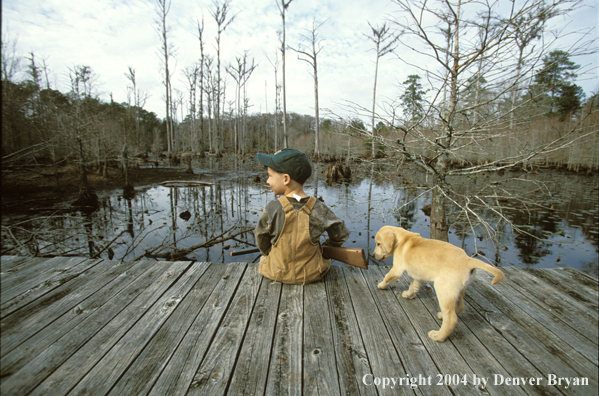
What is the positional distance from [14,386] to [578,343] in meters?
2.60

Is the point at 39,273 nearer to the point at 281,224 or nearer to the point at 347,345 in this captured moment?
the point at 281,224

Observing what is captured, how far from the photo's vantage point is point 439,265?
5.53 feet

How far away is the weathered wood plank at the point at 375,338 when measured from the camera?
143 centimetres

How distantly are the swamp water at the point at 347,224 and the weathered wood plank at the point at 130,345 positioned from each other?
206 centimetres

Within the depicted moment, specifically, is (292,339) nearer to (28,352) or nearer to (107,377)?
(107,377)

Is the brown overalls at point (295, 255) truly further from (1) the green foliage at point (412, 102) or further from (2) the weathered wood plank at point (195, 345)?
(1) the green foliage at point (412, 102)

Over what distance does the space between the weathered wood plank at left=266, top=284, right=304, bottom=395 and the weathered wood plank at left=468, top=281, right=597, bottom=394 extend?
122 cm

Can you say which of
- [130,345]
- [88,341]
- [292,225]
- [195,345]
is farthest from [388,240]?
[88,341]

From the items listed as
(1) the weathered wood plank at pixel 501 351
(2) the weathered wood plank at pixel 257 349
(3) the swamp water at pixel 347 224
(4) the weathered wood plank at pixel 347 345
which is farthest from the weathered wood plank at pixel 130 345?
(3) the swamp water at pixel 347 224

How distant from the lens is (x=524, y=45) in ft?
8.96

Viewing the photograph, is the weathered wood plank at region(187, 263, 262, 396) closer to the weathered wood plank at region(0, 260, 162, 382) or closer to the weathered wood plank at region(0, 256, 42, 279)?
the weathered wood plank at region(0, 260, 162, 382)

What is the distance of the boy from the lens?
6.95ft

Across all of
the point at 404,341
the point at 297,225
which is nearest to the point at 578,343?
the point at 404,341

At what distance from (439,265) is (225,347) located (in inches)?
57.3
